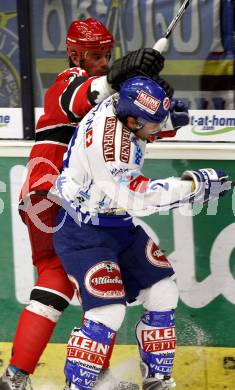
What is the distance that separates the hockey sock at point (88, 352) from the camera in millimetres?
3992

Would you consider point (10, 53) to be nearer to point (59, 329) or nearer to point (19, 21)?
point (19, 21)

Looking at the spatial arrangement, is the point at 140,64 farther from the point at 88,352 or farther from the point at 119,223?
the point at 88,352

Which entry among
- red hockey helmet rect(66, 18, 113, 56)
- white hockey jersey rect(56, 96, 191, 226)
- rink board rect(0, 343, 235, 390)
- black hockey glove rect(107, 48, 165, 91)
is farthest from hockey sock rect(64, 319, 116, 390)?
red hockey helmet rect(66, 18, 113, 56)

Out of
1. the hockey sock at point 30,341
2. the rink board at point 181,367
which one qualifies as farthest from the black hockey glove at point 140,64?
the rink board at point 181,367

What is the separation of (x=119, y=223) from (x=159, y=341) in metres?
0.52

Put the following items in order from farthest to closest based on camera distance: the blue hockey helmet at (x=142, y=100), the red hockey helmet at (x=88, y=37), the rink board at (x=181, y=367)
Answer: the rink board at (x=181, y=367)
the red hockey helmet at (x=88, y=37)
the blue hockey helmet at (x=142, y=100)

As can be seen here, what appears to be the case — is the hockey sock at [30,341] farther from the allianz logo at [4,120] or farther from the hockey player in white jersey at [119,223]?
the allianz logo at [4,120]

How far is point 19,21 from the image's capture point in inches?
190

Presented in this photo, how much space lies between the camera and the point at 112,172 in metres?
3.81

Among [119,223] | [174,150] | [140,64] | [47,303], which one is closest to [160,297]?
[119,223]

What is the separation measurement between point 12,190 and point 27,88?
20.0 inches

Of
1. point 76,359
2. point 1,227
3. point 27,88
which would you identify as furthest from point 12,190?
point 76,359

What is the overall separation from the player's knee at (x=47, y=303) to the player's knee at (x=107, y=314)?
256 millimetres

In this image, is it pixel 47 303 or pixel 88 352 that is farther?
pixel 47 303
